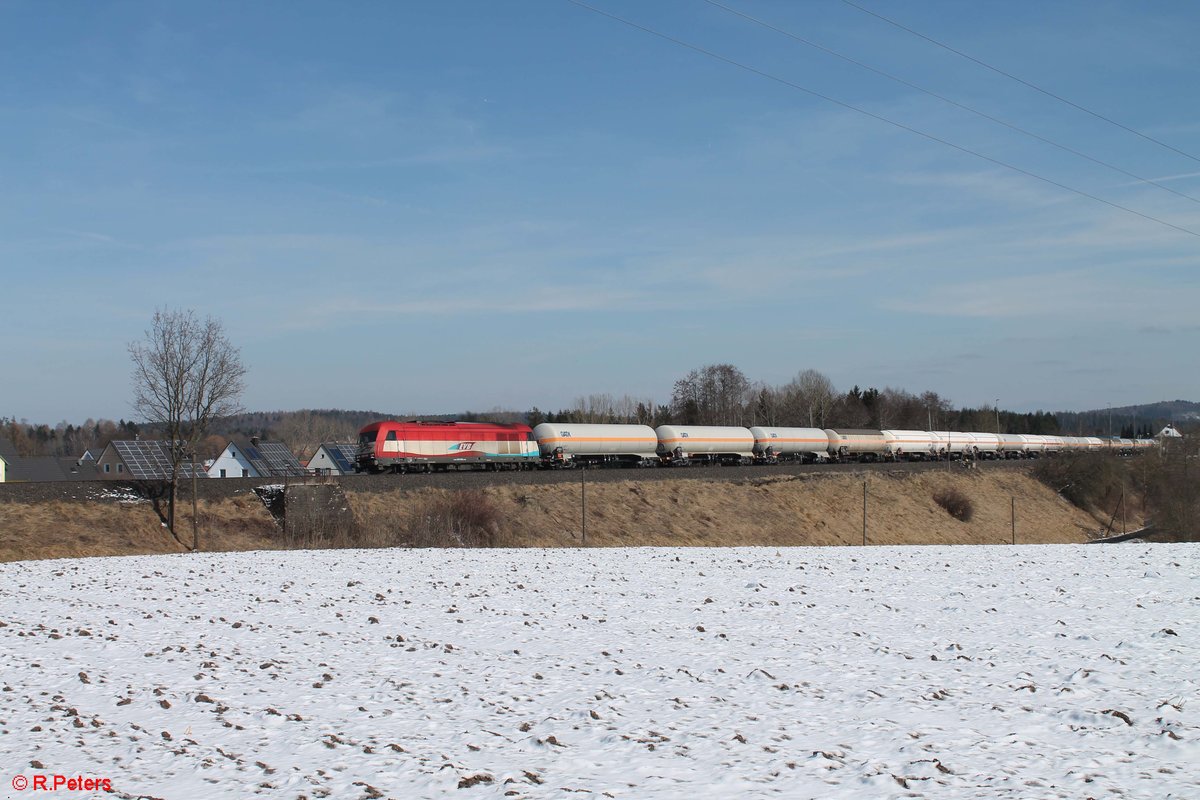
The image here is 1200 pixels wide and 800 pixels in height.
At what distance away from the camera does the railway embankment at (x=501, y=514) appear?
34906 mm

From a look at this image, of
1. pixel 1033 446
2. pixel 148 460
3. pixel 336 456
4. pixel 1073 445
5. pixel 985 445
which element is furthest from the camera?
pixel 1073 445

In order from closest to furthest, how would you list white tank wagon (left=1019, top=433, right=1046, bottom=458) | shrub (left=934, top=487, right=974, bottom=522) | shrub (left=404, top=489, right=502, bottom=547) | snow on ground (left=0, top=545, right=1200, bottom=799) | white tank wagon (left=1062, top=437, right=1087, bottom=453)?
1. snow on ground (left=0, top=545, right=1200, bottom=799)
2. shrub (left=404, top=489, right=502, bottom=547)
3. shrub (left=934, top=487, right=974, bottom=522)
4. white tank wagon (left=1062, top=437, right=1087, bottom=453)
5. white tank wagon (left=1019, top=433, right=1046, bottom=458)

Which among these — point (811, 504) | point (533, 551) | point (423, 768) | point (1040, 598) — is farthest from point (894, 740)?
point (811, 504)

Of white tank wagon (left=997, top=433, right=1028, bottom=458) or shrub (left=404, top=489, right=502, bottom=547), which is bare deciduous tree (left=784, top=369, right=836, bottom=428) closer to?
white tank wagon (left=997, top=433, right=1028, bottom=458)

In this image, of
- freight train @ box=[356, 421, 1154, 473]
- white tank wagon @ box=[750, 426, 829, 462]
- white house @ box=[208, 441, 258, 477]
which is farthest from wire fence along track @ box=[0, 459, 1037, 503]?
white house @ box=[208, 441, 258, 477]

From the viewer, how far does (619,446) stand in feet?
198

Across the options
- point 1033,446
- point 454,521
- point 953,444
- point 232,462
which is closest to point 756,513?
point 454,521

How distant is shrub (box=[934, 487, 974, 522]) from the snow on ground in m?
44.7

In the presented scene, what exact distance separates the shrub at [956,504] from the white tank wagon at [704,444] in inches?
539

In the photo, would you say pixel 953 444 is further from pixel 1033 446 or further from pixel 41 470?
pixel 41 470

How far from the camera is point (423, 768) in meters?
7.99

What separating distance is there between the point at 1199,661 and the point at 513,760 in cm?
919

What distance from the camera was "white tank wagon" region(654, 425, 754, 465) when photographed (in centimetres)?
6259

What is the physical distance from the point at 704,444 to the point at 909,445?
92.8ft
